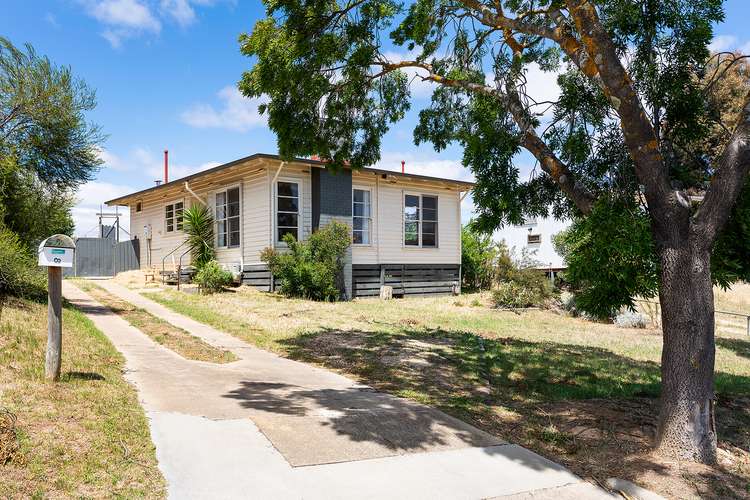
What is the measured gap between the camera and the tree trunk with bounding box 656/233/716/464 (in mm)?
5000

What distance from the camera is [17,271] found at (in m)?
10.5

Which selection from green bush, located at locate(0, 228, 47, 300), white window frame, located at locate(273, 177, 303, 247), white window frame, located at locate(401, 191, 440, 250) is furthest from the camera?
white window frame, located at locate(401, 191, 440, 250)

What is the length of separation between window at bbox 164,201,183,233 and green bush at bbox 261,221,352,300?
643cm

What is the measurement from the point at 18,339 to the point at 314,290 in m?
10.4

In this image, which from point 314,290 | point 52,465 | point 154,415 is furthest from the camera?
point 314,290

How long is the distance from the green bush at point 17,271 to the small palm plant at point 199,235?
8.05 meters

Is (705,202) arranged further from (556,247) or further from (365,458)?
(556,247)

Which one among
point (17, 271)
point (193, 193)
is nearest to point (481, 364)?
point (17, 271)

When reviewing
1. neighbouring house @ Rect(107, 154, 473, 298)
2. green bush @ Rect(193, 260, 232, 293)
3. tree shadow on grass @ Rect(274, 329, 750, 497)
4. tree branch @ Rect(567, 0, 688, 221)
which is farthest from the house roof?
tree branch @ Rect(567, 0, 688, 221)

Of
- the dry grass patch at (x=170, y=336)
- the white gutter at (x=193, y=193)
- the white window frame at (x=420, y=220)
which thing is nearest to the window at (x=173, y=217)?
the white gutter at (x=193, y=193)

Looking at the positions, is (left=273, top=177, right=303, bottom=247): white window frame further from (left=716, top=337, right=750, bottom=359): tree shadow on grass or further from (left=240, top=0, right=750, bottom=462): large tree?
(left=716, top=337, right=750, bottom=359): tree shadow on grass

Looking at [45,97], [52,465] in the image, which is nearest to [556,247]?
[45,97]

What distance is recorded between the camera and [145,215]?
2483 cm

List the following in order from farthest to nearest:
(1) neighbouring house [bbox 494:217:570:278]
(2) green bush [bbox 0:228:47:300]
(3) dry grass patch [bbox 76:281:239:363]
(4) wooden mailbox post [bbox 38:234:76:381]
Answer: (1) neighbouring house [bbox 494:217:570:278]
(2) green bush [bbox 0:228:47:300]
(3) dry grass patch [bbox 76:281:239:363]
(4) wooden mailbox post [bbox 38:234:76:381]
